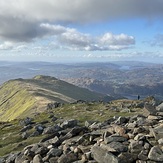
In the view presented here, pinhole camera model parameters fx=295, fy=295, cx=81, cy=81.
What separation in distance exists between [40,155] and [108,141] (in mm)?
7922

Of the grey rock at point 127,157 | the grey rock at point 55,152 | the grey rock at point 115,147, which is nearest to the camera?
the grey rock at point 127,157

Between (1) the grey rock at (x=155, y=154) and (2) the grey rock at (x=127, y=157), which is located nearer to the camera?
(1) the grey rock at (x=155, y=154)

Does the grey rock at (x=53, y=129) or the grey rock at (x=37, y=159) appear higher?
the grey rock at (x=37, y=159)

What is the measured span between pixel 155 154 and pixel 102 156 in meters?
4.60

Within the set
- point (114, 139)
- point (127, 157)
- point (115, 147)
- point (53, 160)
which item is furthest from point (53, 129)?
point (127, 157)

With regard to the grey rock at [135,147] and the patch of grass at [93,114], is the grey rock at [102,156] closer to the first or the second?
the grey rock at [135,147]

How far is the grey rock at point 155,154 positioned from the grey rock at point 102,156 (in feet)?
9.10

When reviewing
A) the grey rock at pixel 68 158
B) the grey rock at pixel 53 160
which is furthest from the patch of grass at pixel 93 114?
the grey rock at pixel 68 158

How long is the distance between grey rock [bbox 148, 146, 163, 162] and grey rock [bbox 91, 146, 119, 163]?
9.10 feet

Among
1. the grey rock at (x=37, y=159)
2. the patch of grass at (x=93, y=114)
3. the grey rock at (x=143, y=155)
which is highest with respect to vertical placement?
the grey rock at (x=143, y=155)

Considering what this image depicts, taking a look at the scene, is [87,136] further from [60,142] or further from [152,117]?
A: [152,117]

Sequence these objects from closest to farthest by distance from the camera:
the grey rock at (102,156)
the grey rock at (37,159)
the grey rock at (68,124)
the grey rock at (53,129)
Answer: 1. the grey rock at (102,156)
2. the grey rock at (37,159)
3. the grey rock at (53,129)
4. the grey rock at (68,124)

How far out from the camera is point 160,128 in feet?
89.6

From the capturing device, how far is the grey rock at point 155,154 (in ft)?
76.6
